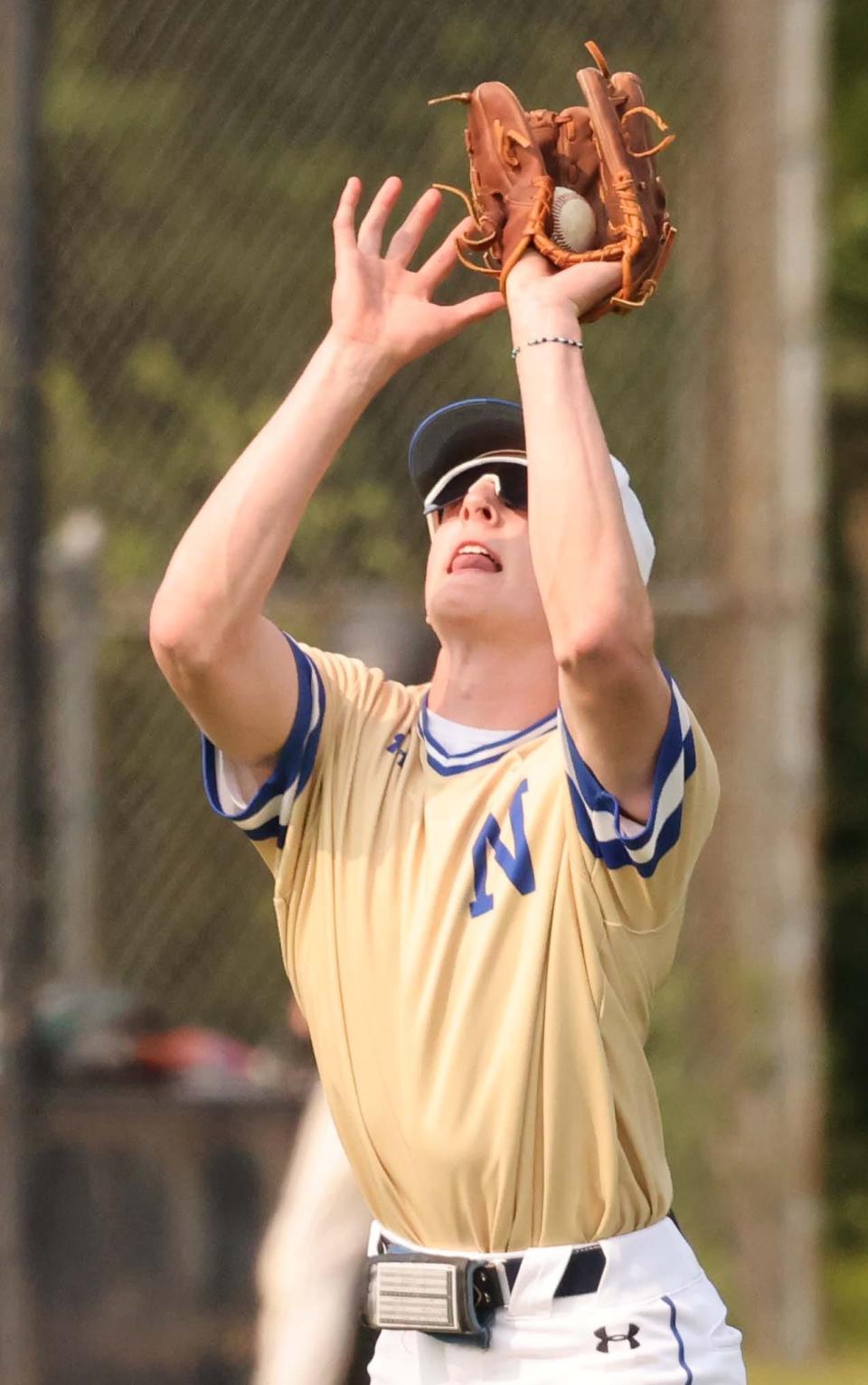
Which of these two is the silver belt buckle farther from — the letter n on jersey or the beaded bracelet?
the beaded bracelet

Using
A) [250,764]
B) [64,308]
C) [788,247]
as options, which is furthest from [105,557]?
[250,764]

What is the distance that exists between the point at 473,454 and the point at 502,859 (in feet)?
1.98

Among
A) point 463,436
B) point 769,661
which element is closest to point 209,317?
point 769,661

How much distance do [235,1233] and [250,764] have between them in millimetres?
3099

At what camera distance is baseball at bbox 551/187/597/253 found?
2.57 meters

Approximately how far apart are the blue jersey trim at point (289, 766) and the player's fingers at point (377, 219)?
523 millimetres

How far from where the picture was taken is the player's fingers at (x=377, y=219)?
2.75m

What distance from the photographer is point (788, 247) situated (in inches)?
256

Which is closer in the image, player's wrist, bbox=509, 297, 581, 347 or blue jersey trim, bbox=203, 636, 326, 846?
player's wrist, bbox=509, 297, 581, 347

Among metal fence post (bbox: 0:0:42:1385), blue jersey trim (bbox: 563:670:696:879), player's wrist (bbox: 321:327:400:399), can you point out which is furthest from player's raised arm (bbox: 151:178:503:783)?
A: metal fence post (bbox: 0:0:42:1385)

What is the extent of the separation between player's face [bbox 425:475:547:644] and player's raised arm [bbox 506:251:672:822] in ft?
0.95

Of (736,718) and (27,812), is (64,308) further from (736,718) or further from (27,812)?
(736,718)

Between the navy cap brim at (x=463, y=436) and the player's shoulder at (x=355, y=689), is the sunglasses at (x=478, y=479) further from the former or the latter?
the player's shoulder at (x=355, y=689)

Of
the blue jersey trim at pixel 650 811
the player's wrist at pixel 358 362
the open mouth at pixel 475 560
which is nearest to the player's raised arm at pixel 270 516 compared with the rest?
the player's wrist at pixel 358 362
